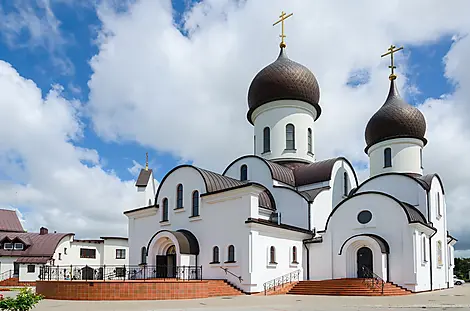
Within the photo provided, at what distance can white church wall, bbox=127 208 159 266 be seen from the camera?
85.5 feet

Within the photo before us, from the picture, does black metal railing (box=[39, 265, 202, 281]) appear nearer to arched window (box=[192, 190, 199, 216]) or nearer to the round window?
arched window (box=[192, 190, 199, 216])

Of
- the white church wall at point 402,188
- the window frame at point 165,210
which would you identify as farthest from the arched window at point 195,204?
the white church wall at point 402,188

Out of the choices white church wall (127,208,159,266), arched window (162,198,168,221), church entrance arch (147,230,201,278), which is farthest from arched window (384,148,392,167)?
white church wall (127,208,159,266)

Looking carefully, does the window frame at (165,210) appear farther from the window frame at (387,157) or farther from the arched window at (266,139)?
the window frame at (387,157)

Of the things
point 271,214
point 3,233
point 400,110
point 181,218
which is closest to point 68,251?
point 3,233

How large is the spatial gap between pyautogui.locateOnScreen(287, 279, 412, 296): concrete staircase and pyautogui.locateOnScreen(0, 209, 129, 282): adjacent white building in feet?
56.1

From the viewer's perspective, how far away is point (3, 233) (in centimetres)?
3916

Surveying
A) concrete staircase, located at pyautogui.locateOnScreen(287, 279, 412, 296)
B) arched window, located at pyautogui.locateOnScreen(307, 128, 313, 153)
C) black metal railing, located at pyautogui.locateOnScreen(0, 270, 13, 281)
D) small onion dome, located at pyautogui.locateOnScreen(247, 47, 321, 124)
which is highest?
small onion dome, located at pyautogui.locateOnScreen(247, 47, 321, 124)

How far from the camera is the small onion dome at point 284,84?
28891 millimetres

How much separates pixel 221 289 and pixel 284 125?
466 inches

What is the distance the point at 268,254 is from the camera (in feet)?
70.9

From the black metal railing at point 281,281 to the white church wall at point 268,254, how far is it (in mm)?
141

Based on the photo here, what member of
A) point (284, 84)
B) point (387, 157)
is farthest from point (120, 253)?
point (387, 157)

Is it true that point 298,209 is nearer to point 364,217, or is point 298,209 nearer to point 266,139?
point 364,217
